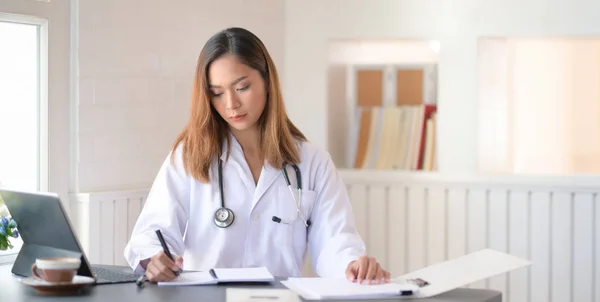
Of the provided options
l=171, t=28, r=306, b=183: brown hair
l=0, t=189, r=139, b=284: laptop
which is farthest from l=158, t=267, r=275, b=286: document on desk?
l=171, t=28, r=306, b=183: brown hair

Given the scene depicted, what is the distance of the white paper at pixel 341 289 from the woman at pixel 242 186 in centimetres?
33

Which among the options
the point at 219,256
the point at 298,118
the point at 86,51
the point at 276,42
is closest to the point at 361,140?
the point at 298,118

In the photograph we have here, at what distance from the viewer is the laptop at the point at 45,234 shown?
2.13m

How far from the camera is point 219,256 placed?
2.60 m

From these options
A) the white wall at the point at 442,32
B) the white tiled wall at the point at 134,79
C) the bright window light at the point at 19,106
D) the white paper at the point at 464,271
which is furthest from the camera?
the white wall at the point at 442,32

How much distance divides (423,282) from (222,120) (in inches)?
32.5

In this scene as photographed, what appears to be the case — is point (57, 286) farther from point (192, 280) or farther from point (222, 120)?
point (222, 120)

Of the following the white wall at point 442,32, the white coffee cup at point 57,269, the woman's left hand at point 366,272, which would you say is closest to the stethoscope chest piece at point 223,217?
the woman's left hand at point 366,272

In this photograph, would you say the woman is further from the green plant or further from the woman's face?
the green plant

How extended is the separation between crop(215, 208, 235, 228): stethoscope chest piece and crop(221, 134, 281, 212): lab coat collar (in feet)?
0.23

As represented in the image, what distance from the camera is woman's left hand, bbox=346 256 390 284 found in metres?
2.20

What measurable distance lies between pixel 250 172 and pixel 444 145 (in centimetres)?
162

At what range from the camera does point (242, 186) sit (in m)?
2.64

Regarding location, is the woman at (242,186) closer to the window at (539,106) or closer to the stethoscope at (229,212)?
the stethoscope at (229,212)
